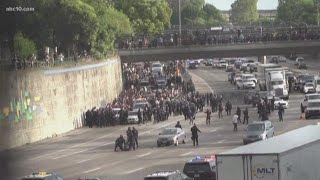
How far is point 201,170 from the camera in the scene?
25672mm

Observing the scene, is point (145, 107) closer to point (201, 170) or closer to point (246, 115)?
point (246, 115)

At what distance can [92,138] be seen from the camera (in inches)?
1977

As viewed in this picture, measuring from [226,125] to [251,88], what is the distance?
106 ft

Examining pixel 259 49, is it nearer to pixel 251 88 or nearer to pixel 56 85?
pixel 251 88

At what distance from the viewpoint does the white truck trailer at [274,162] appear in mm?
18031

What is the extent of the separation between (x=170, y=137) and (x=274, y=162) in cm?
2524

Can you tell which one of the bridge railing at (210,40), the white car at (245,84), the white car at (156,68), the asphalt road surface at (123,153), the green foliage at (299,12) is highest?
the green foliage at (299,12)

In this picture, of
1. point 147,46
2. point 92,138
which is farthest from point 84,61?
point 147,46

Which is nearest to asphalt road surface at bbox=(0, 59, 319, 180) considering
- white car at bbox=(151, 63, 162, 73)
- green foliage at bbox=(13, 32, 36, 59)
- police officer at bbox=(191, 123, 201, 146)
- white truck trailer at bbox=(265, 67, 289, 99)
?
police officer at bbox=(191, 123, 201, 146)

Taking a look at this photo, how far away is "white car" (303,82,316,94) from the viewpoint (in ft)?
236

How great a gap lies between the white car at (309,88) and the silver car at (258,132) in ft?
103

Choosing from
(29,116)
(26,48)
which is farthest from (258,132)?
(26,48)

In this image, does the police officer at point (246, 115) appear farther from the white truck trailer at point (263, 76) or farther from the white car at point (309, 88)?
the white truck trailer at point (263, 76)

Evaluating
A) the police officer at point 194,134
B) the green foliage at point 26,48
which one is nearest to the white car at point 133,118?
the green foliage at point 26,48
